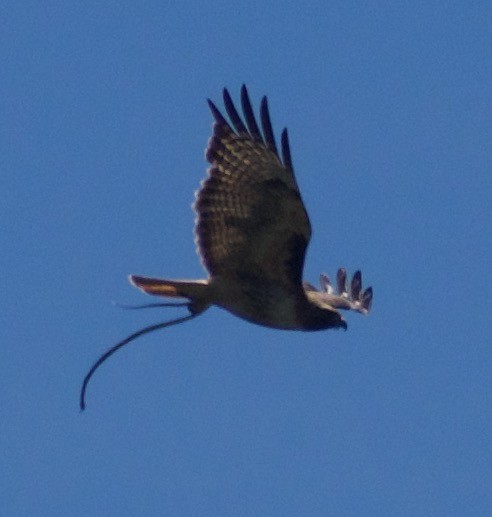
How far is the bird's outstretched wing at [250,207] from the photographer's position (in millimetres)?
12484

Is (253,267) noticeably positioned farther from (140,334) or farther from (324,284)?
(324,284)

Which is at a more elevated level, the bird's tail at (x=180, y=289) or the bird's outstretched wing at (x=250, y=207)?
the bird's outstretched wing at (x=250, y=207)

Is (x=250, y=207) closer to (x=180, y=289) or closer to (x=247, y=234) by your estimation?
(x=247, y=234)

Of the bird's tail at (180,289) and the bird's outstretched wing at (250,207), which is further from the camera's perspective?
the bird's tail at (180,289)

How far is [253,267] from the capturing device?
12.8 meters

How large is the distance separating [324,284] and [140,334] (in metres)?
3.55

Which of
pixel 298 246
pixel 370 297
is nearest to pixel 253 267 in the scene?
pixel 298 246

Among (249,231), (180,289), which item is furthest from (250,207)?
(180,289)

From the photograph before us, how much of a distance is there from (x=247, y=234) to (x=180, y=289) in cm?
59

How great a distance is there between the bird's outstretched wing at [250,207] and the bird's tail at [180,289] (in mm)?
142

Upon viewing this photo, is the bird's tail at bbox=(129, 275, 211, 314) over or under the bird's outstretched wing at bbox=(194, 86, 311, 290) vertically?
under

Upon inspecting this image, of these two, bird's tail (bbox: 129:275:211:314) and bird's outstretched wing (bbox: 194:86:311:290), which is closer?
bird's outstretched wing (bbox: 194:86:311:290)

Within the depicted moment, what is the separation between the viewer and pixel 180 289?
12.9 metres

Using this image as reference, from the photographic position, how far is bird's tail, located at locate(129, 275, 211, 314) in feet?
42.2
